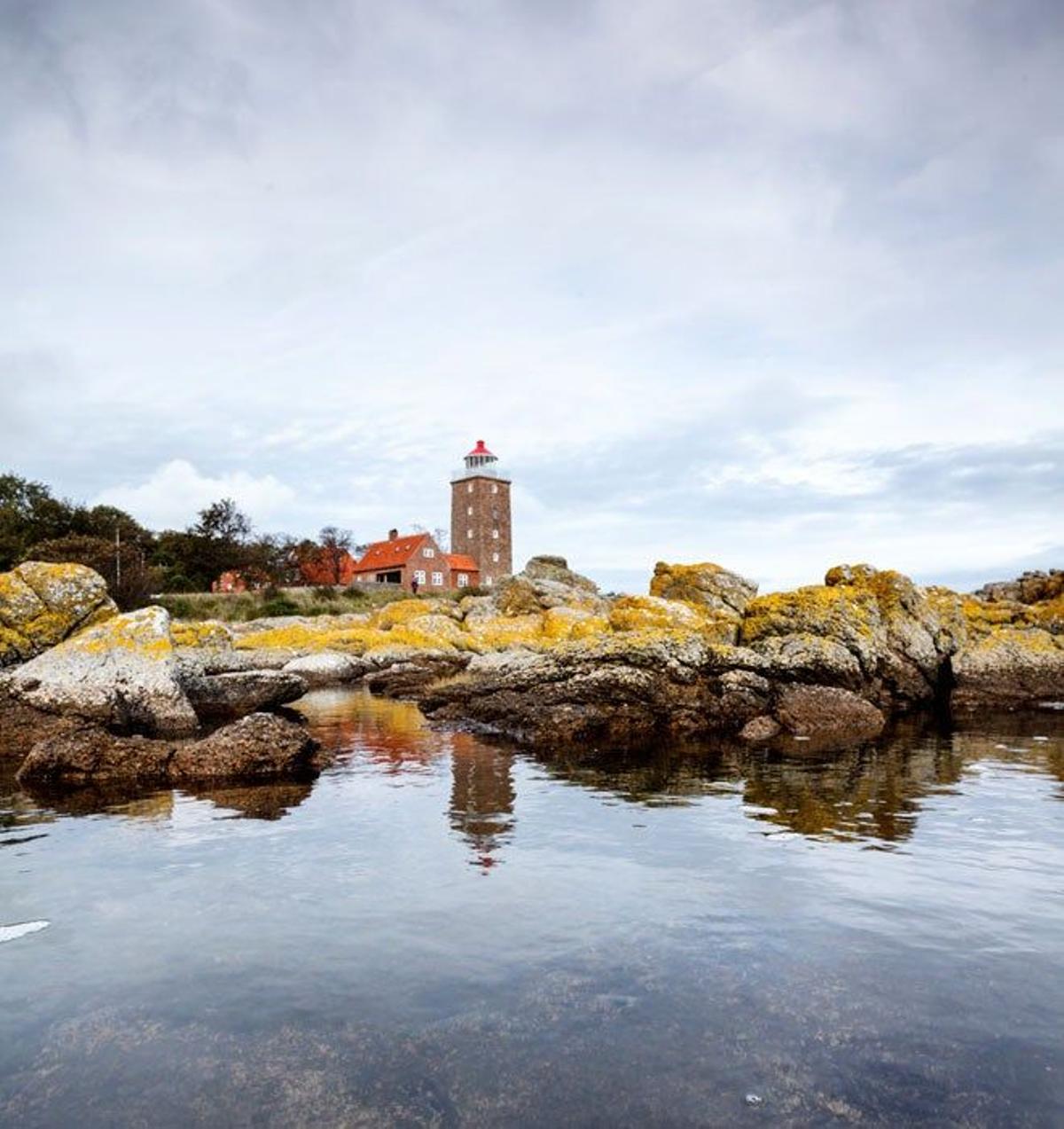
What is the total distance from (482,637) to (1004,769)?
91.9 feet

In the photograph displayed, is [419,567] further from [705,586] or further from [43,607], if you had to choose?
[43,607]

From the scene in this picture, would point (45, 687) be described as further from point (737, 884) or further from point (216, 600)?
point (216, 600)

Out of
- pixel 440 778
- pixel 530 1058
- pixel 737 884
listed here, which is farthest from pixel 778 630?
pixel 530 1058

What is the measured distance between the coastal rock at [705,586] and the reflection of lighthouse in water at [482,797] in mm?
19725

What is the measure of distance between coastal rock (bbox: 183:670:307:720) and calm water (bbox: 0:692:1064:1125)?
11.0 meters

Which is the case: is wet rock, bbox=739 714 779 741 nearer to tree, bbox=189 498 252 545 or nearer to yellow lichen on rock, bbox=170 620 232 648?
yellow lichen on rock, bbox=170 620 232 648

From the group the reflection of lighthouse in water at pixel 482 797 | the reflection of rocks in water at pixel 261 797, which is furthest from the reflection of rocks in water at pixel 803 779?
the reflection of rocks in water at pixel 261 797

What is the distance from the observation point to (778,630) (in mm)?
21281

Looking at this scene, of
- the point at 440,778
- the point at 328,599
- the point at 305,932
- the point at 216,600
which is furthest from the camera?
the point at 328,599

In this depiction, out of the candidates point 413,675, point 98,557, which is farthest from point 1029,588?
point 98,557

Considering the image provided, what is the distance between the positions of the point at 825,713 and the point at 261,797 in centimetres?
1266

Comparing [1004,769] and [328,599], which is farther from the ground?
[328,599]

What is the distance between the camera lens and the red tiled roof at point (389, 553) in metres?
Result: 98.4

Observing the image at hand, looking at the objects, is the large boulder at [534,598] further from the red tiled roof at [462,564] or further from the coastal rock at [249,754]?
the red tiled roof at [462,564]
